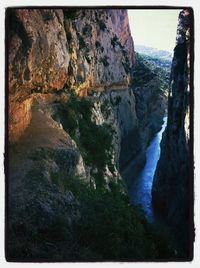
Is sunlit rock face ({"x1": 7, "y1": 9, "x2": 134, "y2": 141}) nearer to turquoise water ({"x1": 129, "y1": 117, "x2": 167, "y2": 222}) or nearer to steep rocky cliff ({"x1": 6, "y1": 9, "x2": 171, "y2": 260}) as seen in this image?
steep rocky cliff ({"x1": 6, "y1": 9, "x2": 171, "y2": 260})

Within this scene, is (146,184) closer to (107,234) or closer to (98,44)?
(98,44)

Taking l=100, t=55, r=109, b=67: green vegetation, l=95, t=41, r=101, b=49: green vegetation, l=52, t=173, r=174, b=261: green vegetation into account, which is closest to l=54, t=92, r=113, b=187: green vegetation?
l=52, t=173, r=174, b=261: green vegetation

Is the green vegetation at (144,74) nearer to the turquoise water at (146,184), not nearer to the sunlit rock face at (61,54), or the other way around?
the turquoise water at (146,184)

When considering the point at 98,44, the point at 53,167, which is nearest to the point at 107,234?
the point at 53,167

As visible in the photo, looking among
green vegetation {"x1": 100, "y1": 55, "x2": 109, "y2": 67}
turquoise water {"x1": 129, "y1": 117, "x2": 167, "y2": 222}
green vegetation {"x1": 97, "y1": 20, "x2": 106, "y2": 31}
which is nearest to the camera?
turquoise water {"x1": 129, "y1": 117, "x2": 167, "y2": 222}

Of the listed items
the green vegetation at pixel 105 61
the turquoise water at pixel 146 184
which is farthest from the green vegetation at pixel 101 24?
the turquoise water at pixel 146 184

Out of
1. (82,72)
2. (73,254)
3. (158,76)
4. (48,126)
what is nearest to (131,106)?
(158,76)
